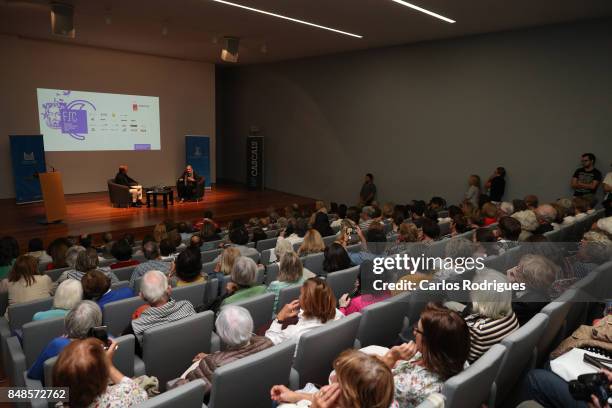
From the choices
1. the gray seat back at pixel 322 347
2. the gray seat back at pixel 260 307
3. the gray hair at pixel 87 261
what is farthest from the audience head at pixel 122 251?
the gray seat back at pixel 322 347

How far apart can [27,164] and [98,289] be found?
8434 millimetres

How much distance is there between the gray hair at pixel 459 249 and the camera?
368 cm

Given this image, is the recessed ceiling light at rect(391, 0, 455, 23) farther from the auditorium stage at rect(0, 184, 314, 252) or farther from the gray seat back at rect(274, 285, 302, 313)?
the auditorium stage at rect(0, 184, 314, 252)

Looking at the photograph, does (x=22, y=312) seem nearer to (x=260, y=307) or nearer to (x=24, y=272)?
(x=24, y=272)

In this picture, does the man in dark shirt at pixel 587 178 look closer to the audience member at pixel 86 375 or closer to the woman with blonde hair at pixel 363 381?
the woman with blonde hair at pixel 363 381

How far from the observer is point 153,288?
109 inches

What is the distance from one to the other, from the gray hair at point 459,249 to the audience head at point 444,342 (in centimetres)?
198

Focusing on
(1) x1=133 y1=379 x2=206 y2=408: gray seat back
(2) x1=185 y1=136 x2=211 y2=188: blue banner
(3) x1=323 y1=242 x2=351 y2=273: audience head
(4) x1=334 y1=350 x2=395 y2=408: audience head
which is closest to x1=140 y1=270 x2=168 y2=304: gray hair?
(1) x1=133 y1=379 x2=206 y2=408: gray seat back

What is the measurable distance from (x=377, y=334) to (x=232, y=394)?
48.0 inches

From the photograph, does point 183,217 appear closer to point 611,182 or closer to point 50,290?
point 50,290

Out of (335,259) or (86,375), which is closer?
(86,375)

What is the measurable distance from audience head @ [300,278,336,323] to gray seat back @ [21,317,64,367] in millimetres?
1564

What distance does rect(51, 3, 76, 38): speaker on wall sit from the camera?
6574 mm

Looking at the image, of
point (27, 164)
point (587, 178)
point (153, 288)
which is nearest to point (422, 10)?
point (587, 178)
